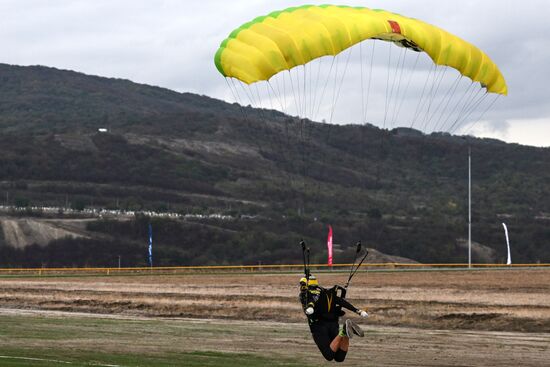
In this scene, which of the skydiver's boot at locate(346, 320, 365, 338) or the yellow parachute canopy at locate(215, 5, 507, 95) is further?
the yellow parachute canopy at locate(215, 5, 507, 95)

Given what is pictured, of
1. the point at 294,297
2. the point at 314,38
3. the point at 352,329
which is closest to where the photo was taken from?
the point at 352,329

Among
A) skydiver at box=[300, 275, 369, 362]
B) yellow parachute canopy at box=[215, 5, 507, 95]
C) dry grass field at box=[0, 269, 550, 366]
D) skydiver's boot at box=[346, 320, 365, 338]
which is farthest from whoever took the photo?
yellow parachute canopy at box=[215, 5, 507, 95]

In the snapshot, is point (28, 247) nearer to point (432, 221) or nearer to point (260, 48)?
point (432, 221)

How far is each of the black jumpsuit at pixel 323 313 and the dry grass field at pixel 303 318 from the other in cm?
237

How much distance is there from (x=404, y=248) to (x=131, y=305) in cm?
7340

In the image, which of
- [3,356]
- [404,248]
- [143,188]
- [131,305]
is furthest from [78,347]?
[143,188]

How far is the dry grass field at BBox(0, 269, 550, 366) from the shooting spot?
82.5 feet

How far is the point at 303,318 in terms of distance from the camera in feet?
113

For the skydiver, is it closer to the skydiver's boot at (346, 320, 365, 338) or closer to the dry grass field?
the skydiver's boot at (346, 320, 365, 338)

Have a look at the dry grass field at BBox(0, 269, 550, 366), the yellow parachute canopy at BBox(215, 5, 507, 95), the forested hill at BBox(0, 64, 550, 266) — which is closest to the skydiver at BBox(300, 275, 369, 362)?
the dry grass field at BBox(0, 269, 550, 366)

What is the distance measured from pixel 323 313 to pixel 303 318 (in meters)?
14.3

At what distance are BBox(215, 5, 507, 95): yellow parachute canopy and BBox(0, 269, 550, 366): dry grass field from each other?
7.02m

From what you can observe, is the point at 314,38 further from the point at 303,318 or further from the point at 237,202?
the point at 237,202

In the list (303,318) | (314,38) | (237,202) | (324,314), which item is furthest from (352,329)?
(237,202)
